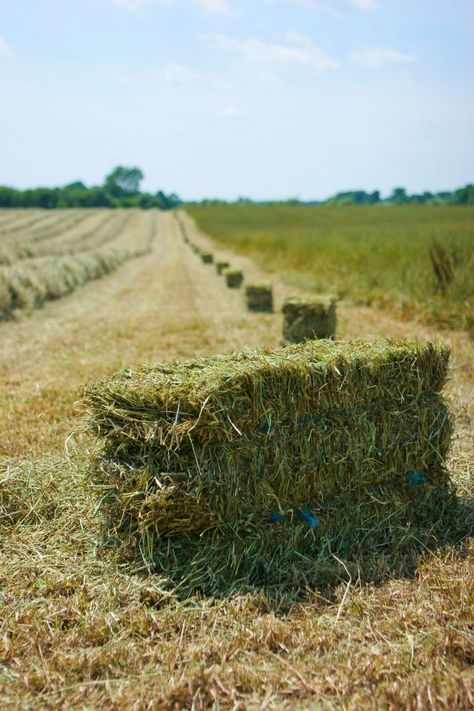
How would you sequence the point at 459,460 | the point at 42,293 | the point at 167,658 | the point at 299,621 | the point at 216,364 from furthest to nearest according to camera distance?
the point at 42,293 → the point at 459,460 → the point at 216,364 → the point at 299,621 → the point at 167,658

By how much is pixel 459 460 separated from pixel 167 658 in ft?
10.5

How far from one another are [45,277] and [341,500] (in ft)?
45.9

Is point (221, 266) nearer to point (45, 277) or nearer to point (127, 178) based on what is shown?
point (45, 277)

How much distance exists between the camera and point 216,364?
14.1 ft

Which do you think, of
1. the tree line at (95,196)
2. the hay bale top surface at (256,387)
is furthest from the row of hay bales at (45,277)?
the tree line at (95,196)

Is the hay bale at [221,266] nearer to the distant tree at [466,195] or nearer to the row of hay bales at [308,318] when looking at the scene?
the row of hay bales at [308,318]

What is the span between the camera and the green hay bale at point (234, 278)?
18.6 m

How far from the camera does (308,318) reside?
1008 centimetres

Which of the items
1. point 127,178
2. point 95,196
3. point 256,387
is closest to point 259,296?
point 256,387

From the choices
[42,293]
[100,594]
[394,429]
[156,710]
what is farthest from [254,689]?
[42,293]

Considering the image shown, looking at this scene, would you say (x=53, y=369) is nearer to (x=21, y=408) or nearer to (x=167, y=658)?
(x=21, y=408)

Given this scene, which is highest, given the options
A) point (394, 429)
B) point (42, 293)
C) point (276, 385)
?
point (276, 385)

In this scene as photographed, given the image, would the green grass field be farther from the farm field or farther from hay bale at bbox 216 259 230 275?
the farm field

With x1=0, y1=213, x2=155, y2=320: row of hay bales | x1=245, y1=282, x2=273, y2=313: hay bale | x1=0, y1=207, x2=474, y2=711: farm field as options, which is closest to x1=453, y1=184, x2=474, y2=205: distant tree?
x1=0, y1=213, x2=155, y2=320: row of hay bales
